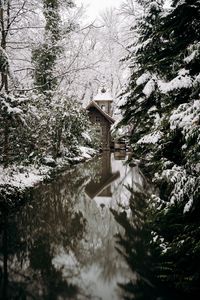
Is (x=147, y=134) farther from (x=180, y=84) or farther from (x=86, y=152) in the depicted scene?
(x=86, y=152)

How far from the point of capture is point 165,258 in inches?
254

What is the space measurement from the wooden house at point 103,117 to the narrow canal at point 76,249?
3122 centimetres

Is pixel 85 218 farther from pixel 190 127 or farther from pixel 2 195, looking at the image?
pixel 190 127

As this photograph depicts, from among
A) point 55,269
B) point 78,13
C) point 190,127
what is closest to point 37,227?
point 55,269

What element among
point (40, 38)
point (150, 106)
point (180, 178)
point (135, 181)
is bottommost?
point (135, 181)

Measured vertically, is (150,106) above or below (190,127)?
above

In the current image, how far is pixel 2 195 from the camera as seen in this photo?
9.95 metres

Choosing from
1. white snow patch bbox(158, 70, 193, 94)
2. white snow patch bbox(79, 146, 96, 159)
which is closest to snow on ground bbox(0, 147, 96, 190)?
white snow patch bbox(158, 70, 193, 94)

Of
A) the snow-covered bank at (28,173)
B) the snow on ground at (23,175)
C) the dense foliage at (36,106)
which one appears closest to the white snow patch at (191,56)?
the dense foliage at (36,106)

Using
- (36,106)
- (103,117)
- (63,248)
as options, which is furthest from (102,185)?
(103,117)

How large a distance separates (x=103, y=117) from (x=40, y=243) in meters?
37.9

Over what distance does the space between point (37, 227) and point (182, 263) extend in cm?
496

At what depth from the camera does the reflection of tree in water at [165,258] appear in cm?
451

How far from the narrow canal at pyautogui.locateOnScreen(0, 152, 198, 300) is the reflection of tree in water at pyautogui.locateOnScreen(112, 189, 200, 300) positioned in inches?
1.2
